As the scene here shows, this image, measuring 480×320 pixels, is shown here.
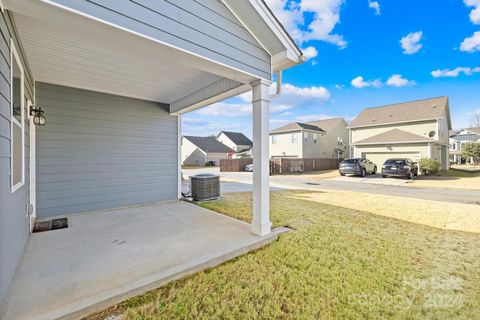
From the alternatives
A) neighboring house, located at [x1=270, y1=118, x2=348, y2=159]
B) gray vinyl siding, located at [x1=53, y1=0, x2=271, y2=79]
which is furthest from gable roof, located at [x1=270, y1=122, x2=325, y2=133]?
gray vinyl siding, located at [x1=53, y1=0, x2=271, y2=79]

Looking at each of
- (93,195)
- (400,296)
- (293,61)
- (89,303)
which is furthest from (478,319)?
(93,195)

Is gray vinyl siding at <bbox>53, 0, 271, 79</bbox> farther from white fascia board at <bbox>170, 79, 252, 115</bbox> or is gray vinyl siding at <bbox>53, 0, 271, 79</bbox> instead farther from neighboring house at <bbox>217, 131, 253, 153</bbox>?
neighboring house at <bbox>217, 131, 253, 153</bbox>

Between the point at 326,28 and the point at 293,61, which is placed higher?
the point at 326,28

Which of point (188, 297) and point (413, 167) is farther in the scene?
point (413, 167)

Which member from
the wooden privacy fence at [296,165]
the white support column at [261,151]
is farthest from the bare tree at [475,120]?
the white support column at [261,151]

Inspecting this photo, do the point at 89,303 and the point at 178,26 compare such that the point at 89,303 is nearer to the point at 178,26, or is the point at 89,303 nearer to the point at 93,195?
the point at 178,26

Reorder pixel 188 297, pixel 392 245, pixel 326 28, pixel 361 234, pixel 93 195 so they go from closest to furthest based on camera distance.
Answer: pixel 188 297 < pixel 392 245 < pixel 361 234 < pixel 93 195 < pixel 326 28

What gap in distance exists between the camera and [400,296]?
237 centimetres

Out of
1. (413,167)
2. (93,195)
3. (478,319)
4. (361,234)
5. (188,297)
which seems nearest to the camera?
(478,319)

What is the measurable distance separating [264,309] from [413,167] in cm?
1735

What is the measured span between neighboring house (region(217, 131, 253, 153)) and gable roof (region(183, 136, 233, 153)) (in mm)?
1723

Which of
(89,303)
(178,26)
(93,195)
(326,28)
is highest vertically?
(326,28)

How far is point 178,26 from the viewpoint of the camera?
2754 mm

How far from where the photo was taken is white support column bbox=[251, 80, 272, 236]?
382 cm
